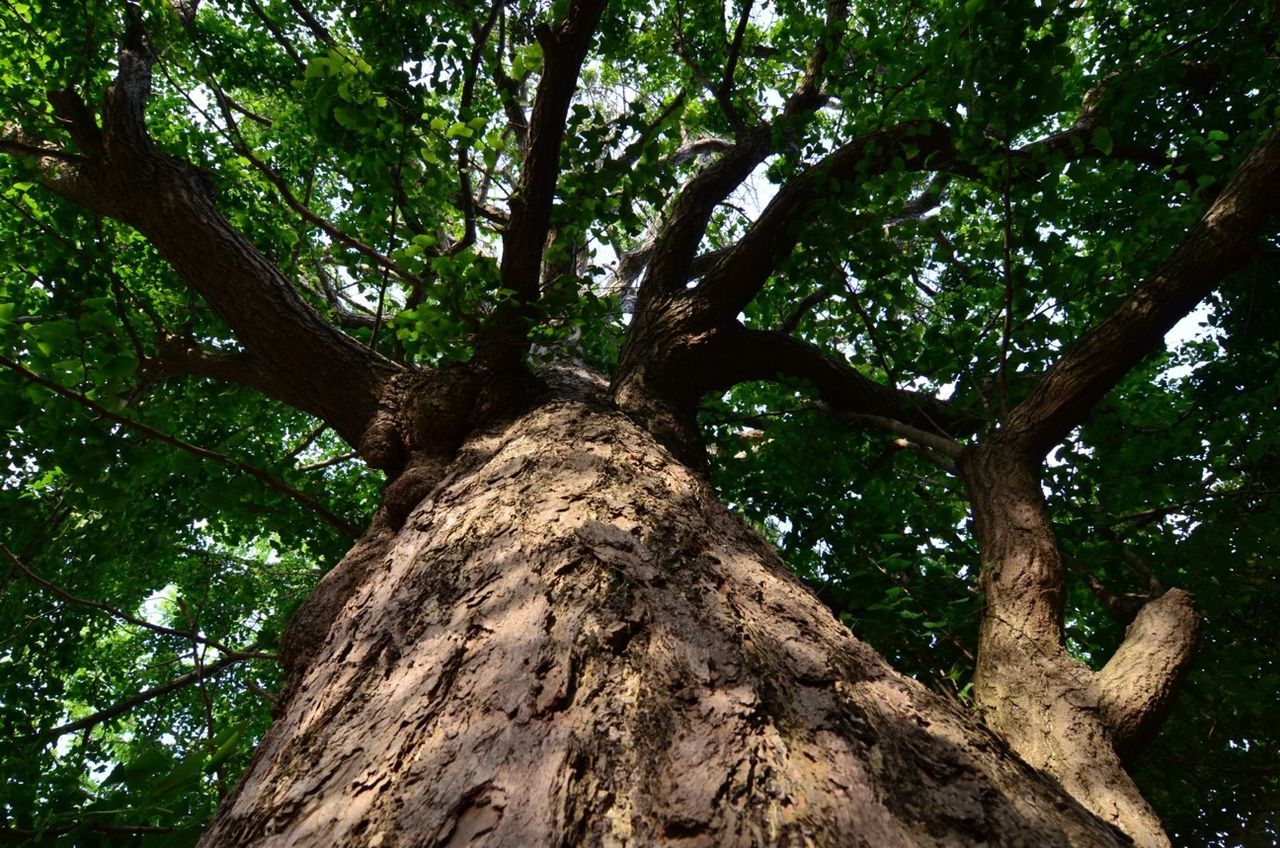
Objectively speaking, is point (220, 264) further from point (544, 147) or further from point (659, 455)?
point (659, 455)


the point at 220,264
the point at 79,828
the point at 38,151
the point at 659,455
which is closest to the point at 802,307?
the point at 659,455

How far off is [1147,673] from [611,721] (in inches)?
67.5

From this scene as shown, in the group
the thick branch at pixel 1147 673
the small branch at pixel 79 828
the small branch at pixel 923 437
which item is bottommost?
the small branch at pixel 79 828

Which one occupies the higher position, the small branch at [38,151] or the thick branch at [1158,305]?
the small branch at [38,151]

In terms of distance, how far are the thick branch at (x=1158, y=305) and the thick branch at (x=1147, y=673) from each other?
769mm

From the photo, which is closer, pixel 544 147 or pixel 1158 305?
pixel 1158 305

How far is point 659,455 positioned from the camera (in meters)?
2.27

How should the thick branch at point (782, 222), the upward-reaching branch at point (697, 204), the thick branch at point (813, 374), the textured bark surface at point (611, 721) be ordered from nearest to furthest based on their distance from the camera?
1. the textured bark surface at point (611, 721)
2. the thick branch at point (782, 222)
3. the thick branch at point (813, 374)
4. the upward-reaching branch at point (697, 204)

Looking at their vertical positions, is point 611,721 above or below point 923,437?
below

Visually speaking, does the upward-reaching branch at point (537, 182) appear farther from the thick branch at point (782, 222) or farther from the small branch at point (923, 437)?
the small branch at point (923, 437)

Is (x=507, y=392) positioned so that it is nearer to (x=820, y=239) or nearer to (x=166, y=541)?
(x=820, y=239)

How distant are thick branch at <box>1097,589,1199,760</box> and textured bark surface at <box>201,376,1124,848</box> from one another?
873 millimetres

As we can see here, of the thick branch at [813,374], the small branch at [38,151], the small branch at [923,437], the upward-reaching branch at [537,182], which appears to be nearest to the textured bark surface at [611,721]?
the upward-reaching branch at [537,182]

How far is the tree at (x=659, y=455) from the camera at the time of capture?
1002mm
